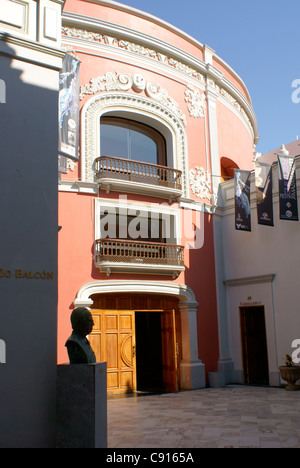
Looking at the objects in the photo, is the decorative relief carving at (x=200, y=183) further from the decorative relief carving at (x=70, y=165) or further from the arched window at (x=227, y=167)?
the decorative relief carving at (x=70, y=165)

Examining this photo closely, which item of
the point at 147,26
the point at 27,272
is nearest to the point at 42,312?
the point at 27,272

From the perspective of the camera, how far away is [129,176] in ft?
46.5

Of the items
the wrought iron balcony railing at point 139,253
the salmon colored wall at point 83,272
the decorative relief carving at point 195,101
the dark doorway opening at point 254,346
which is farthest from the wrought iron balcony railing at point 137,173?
Answer: the dark doorway opening at point 254,346

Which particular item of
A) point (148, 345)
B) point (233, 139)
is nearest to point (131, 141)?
point (233, 139)

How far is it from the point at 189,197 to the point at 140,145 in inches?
101

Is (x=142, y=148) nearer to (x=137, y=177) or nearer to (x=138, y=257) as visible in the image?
(x=137, y=177)

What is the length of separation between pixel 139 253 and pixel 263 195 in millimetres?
4429

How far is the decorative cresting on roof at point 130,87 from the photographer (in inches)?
559

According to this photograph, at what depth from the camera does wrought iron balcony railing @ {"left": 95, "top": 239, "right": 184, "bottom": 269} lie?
13250 millimetres

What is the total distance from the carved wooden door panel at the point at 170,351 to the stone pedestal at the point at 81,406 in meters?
8.91

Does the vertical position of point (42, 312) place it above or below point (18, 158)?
below

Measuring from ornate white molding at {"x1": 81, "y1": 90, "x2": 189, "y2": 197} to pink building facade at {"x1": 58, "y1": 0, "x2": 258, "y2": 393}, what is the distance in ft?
0.12

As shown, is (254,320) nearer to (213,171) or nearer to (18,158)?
(213,171)
